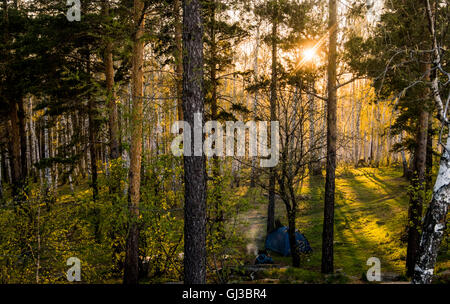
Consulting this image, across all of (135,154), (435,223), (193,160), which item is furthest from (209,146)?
(435,223)

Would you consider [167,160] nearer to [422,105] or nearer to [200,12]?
[200,12]

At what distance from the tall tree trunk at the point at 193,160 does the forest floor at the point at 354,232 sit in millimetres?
3608

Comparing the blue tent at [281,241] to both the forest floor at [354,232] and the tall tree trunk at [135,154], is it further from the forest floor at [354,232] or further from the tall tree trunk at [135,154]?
the tall tree trunk at [135,154]

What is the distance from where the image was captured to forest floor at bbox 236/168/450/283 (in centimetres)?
950

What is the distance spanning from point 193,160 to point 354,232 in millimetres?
12670

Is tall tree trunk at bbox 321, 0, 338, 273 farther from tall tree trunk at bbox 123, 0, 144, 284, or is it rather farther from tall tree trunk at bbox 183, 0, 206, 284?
tall tree trunk at bbox 123, 0, 144, 284

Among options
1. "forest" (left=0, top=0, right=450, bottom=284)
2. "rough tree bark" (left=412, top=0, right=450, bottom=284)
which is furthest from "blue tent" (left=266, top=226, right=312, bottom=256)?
"rough tree bark" (left=412, top=0, right=450, bottom=284)

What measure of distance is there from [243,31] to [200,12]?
328 inches

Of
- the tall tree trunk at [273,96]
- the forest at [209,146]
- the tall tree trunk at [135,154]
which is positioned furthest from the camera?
the tall tree trunk at [273,96]

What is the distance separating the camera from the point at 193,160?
553 cm

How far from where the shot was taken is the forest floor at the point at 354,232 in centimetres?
950

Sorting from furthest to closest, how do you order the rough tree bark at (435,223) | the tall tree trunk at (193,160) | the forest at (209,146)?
the forest at (209,146)
the tall tree trunk at (193,160)
the rough tree bark at (435,223)

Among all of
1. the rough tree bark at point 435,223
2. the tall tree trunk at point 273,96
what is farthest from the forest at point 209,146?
the tall tree trunk at point 273,96
